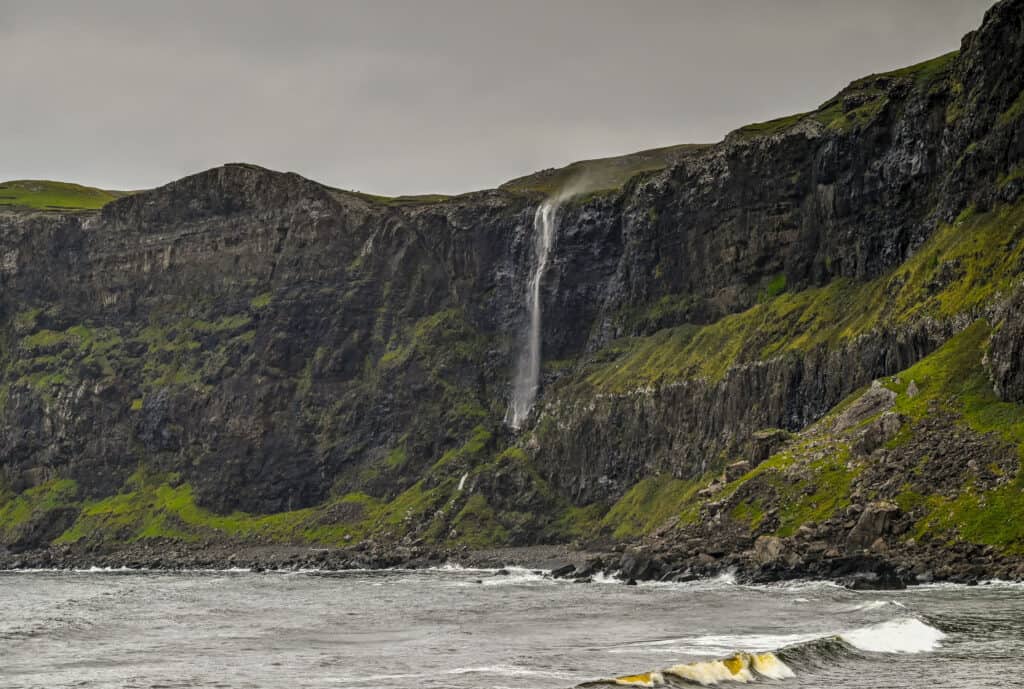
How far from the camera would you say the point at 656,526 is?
151625 mm

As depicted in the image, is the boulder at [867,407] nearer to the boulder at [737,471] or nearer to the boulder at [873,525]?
the boulder at [737,471]

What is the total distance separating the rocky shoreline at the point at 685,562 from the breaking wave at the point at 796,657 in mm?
31363

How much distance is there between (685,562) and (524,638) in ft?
175

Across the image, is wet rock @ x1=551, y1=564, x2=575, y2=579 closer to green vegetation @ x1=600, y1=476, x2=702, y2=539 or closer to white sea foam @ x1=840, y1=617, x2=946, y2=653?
green vegetation @ x1=600, y1=476, x2=702, y2=539

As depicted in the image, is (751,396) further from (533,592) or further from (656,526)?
(533,592)

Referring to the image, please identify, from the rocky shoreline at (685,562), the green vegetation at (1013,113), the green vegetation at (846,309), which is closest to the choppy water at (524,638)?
the rocky shoreline at (685,562)

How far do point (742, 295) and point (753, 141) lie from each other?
2663cm

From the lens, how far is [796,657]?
167 feet

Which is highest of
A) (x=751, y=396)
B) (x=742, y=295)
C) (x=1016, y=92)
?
(x=1016, y=92)

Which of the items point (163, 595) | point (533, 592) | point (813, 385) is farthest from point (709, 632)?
point (813, 385)

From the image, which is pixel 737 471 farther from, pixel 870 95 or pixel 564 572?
pixel 870 95

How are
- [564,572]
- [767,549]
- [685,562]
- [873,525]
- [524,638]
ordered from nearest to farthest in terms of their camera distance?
[524,638] → [873,525] → [767,549] → [685,562] → [564,572]

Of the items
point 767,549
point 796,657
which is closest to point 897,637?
point 796,657

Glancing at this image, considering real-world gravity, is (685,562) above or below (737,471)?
→ below
